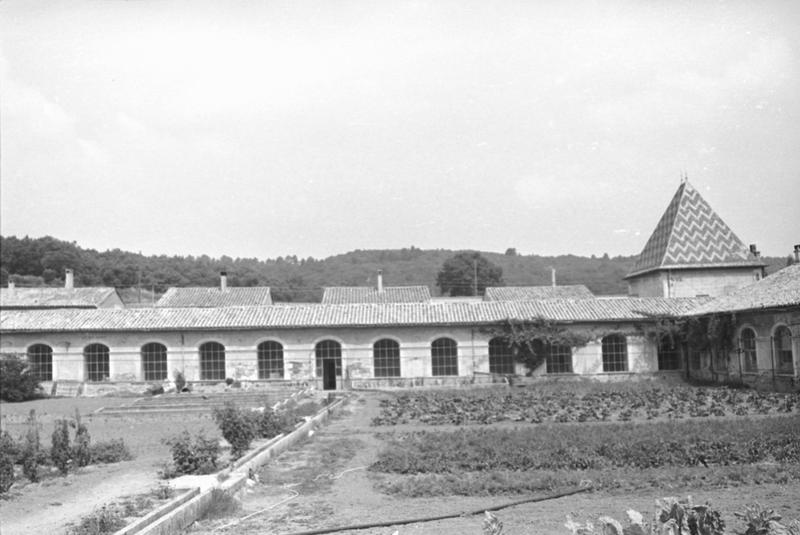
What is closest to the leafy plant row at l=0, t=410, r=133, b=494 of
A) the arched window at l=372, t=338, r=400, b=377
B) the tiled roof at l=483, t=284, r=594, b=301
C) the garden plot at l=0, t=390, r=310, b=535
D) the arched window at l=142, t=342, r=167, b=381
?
the garden plot at l=0, t=390, r=310, b=535

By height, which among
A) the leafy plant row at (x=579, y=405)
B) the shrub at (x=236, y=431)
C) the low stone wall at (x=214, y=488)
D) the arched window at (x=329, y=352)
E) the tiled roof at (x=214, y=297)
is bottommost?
the leafy plant row at (x=579, y=405)

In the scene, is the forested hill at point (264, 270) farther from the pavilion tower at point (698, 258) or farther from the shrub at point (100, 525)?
the shrub at point (100, 525)

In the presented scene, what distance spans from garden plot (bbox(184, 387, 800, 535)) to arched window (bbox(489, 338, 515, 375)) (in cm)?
1507

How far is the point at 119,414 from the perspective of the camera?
23.9 metres

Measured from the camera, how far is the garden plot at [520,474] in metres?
8.98

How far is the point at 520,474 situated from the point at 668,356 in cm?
2295

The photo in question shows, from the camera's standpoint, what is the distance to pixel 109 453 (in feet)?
48.0

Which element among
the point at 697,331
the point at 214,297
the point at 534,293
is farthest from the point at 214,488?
the point at 534,293

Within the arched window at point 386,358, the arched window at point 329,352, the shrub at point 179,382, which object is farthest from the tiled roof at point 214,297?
the arched window at point 386,358

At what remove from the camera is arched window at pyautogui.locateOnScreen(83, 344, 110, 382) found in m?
31.8

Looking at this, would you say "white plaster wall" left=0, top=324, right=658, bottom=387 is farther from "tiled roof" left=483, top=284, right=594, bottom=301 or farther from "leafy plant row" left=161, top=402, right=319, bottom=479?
"tiled roof" left=483, top=284, right=594, bottom=301

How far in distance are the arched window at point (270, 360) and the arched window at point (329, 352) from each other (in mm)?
1635

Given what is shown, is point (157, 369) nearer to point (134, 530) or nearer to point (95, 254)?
point (134, 530)

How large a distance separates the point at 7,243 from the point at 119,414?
61.2 meters
